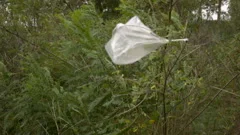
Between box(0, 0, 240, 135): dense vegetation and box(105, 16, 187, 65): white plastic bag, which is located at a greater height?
box(105, 16, 187, 65): white plastic bag

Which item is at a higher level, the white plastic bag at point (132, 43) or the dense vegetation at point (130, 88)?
the white plastic bag at point (132, 43)

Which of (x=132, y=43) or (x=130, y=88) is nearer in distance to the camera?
(x=132, y=43)

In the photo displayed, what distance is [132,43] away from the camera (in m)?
2.84

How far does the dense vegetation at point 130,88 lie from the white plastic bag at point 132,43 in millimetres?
144

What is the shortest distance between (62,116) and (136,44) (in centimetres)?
147

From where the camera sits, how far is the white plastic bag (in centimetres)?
279

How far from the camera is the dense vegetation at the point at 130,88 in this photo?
3250mm

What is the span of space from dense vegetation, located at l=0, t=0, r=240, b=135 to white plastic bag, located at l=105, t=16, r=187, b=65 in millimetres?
144

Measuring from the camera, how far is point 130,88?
354cm

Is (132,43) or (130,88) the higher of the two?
(132,43)

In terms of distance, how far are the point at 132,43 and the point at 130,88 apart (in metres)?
0.82

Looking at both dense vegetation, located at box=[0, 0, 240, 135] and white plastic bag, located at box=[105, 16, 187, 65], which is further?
dense vegetation, located at box=[0, 0, 240, 135]

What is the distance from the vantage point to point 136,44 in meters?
2.81

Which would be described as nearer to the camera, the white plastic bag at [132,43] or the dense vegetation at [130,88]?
the white plastic bag at [132,43]
